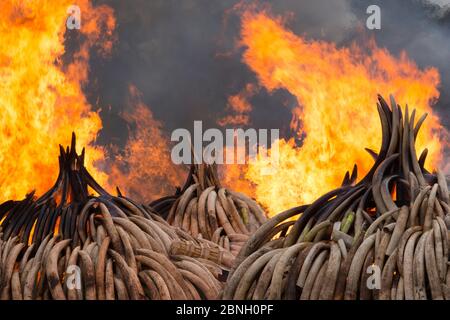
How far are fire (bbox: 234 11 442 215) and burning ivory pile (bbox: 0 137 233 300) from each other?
4.57m

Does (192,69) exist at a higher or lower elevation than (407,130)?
higher

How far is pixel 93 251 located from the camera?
1580 cm

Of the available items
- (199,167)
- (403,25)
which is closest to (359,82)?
(199,167)

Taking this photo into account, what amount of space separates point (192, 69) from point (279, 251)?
18142 mm

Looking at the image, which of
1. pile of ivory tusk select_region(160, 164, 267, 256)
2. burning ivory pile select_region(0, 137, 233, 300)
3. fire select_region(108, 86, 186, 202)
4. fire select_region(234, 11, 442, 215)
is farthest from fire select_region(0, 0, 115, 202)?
fire select_region(108, 86, 186, 202)

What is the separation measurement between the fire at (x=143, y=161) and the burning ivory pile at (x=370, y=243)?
1670 cm

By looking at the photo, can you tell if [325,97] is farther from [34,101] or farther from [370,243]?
[370,243]

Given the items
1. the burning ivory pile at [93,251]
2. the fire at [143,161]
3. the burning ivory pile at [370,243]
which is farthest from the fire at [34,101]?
the fire at [143,161]

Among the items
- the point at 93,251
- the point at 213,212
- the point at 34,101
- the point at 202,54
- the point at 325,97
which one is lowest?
the point at 93,251

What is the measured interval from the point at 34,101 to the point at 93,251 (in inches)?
229

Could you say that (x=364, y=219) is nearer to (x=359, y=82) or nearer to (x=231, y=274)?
(x=231, y=274)

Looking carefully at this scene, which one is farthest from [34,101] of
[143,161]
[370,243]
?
[143,161]

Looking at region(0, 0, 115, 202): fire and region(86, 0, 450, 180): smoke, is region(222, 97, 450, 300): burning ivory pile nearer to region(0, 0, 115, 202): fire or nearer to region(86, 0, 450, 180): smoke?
region(0, 0, 115, 202): fire

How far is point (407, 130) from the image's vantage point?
1488 centimetres
